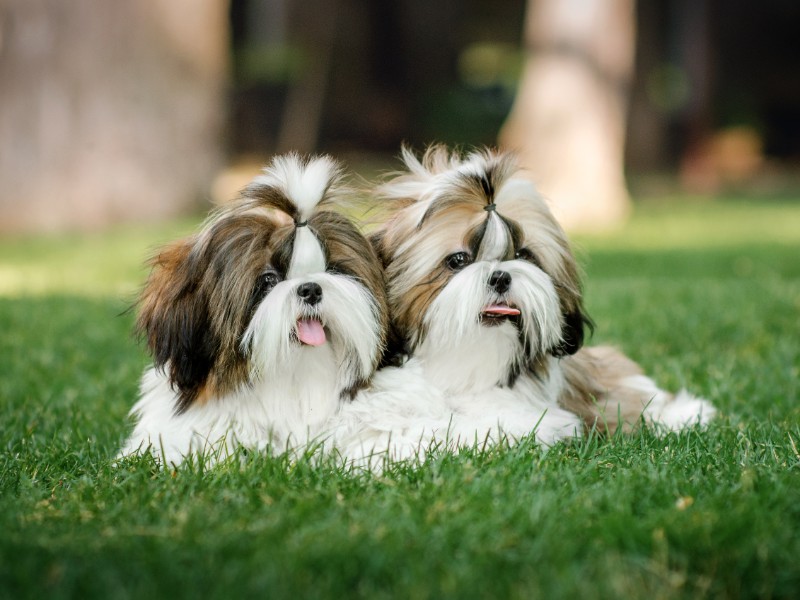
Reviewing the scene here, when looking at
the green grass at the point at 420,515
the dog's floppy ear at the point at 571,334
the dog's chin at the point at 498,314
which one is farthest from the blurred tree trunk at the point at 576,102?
the dog's chin at the point at 498,314

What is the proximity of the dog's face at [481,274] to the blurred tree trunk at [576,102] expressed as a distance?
27.6 feet

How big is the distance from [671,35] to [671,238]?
13851 millimetres

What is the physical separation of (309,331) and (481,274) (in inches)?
23.6

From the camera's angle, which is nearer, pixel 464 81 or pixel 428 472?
pixel 428 472

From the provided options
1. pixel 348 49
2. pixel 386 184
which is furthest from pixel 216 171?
pixel 386 184

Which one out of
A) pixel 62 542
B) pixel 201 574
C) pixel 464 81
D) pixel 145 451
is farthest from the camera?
pixel 464 81

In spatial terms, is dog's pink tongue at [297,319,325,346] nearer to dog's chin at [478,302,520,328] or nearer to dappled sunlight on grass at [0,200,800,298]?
dog's chin at [478,302,520,328]

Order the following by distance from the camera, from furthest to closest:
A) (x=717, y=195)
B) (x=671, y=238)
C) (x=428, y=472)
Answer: (x=717, y=195) → (x=671, y=238) → (x=428, y=472)

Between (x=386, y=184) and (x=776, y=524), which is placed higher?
(x=386, y=184)

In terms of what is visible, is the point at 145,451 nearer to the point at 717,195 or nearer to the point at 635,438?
the point at 635,438

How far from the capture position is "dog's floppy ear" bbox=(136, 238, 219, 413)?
3.36 meters

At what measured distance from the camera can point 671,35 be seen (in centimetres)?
2367

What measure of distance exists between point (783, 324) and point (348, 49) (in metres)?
15.6

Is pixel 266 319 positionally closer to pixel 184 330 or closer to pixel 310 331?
pixel 310 331
